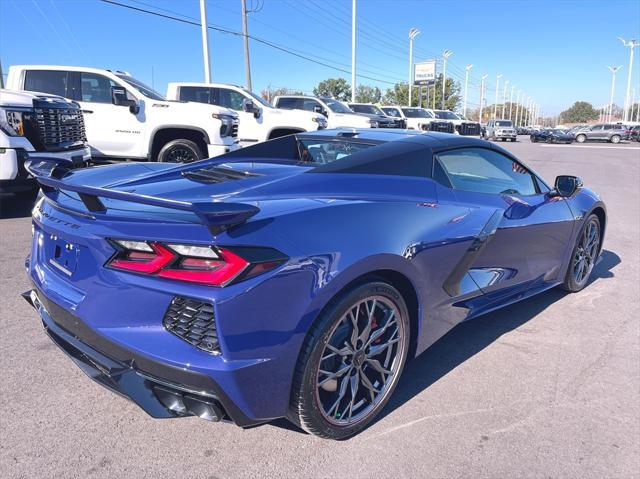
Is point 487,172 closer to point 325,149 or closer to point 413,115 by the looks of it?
point 325,149

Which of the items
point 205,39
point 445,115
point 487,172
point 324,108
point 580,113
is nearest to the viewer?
point 487,172

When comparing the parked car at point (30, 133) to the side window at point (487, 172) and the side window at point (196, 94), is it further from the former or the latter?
the side window at point (196, 94)

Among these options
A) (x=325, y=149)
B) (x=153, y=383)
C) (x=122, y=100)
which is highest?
(x=122, y=100)

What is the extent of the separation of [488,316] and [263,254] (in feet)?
9.07

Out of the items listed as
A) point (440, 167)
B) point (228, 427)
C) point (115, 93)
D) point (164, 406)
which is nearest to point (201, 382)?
point (164, 406)

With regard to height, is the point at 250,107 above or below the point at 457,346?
above

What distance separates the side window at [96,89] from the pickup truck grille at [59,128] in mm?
1793

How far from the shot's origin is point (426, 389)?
3047mm

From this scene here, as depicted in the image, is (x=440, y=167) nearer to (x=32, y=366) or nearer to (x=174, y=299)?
(x=174, y=299)

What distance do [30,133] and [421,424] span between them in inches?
256

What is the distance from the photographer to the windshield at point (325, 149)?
3.49m

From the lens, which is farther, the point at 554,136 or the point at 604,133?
the point at 604,133

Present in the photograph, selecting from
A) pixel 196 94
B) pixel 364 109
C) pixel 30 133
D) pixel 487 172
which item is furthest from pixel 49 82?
pixel 364 109

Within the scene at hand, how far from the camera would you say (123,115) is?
31.1 ft
